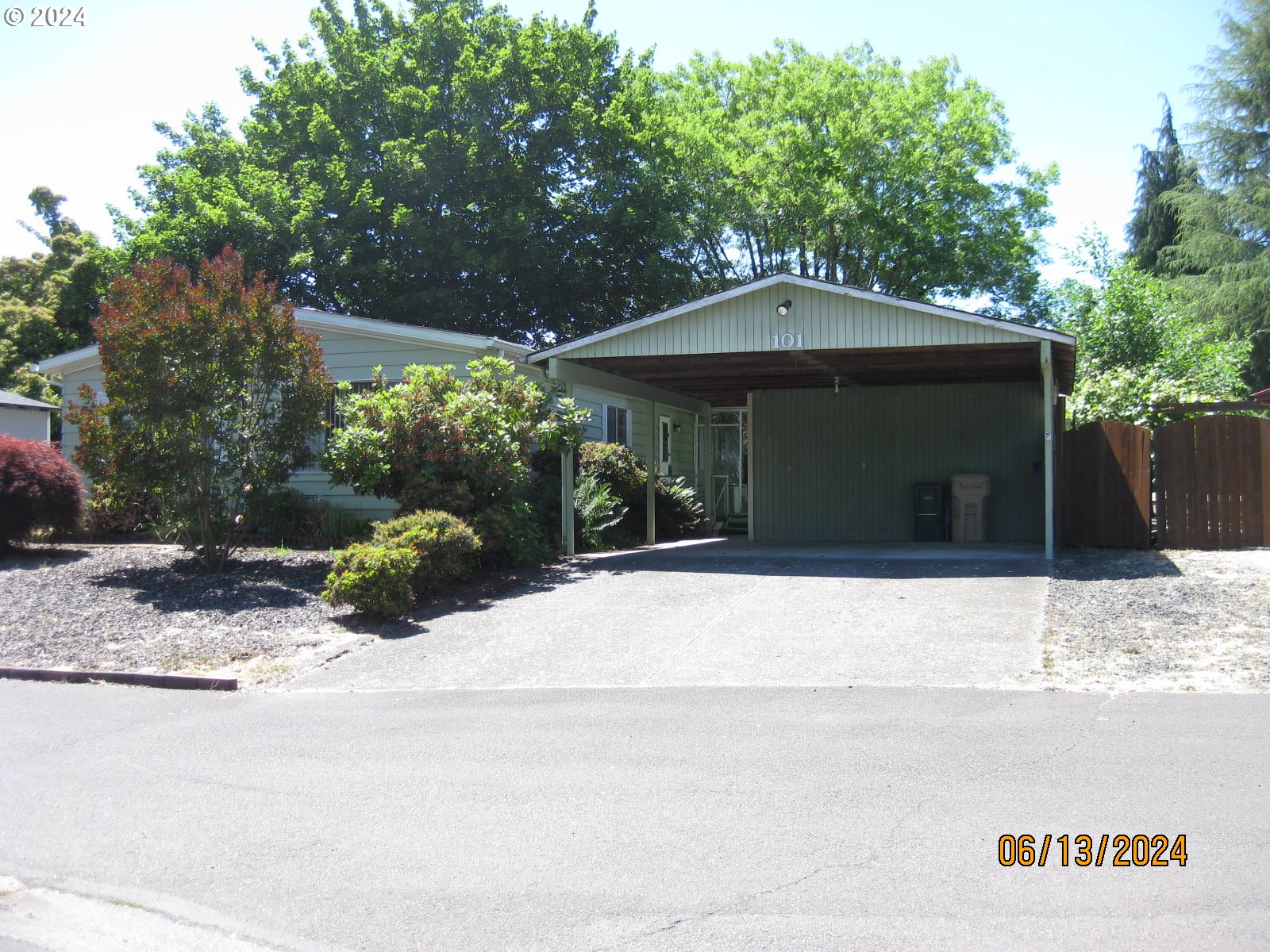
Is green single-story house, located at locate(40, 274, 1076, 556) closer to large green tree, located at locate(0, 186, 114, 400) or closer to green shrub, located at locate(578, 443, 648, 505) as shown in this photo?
green shrub, located at locate(578, 443, 648, 505)

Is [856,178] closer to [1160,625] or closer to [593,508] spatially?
[593,508]

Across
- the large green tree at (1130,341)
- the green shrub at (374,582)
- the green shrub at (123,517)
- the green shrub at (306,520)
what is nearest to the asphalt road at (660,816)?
the green shrub at (374,582)

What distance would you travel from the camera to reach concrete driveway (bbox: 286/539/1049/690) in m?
8.05

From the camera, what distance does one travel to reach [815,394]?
63.1 ft

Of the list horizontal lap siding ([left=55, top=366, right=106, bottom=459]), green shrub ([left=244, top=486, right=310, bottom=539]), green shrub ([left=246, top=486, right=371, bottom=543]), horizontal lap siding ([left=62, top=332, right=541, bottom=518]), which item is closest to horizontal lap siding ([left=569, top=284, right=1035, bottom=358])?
horizontal lap siding ([left=62, top=332, right=541, bottom=518])

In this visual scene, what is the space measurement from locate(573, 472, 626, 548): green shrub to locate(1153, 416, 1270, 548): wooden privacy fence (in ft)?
26.1

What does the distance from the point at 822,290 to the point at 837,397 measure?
586 cm

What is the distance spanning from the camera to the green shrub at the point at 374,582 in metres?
10.1

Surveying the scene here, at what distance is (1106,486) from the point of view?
15.2 metres

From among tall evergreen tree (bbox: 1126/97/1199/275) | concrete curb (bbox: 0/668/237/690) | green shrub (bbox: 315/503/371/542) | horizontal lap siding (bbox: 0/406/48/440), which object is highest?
tall evergreen tree (bbox: 1126/97/1199/275)

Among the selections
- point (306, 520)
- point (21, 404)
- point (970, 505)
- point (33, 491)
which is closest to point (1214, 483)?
point (970, 505)

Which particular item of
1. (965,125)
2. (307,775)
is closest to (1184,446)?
(307,775)

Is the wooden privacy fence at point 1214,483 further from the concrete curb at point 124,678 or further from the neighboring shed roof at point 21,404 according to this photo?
the neighboring shed roof at point 21,404
